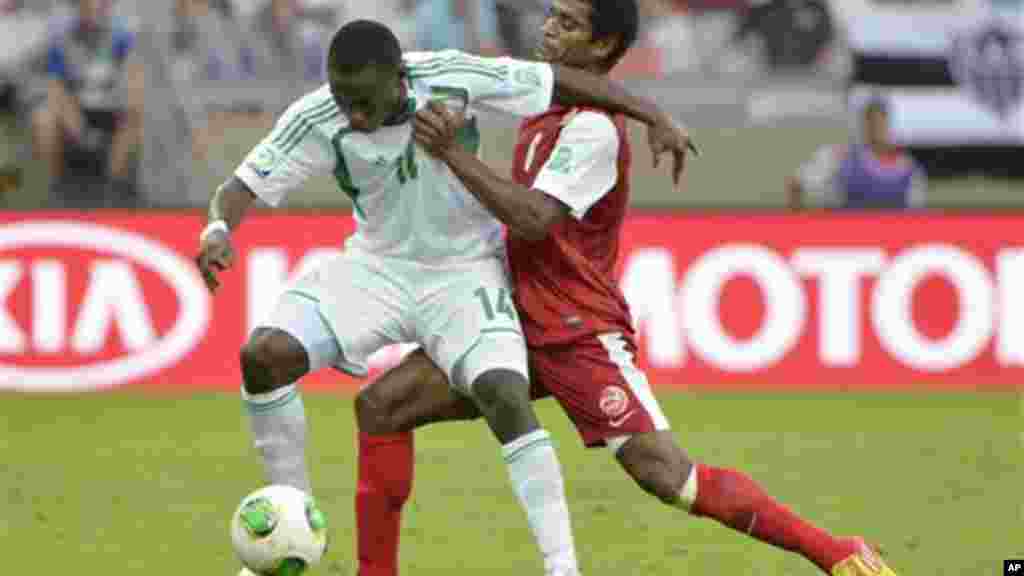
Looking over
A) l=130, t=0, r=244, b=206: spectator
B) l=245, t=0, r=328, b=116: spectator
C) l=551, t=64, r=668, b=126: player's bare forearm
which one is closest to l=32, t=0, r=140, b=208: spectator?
l=130, t=0, r=244, b=206: spectator

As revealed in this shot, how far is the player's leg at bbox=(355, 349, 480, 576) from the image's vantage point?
26.6 ft

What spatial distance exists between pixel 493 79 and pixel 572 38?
0.36 m

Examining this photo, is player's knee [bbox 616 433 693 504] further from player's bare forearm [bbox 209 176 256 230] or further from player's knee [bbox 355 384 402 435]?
player's bare forearm [bbox 209 176 256 230]

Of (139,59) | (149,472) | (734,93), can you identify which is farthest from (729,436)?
(139,59)

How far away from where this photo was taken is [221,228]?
7.84 metres

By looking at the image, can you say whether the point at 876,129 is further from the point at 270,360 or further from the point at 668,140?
the point at 270,360

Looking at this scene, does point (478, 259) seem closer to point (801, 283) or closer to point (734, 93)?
point (801, 283)

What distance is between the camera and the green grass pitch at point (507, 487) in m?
9.13

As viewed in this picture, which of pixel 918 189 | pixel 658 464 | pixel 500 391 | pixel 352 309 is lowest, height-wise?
pixel 918 189

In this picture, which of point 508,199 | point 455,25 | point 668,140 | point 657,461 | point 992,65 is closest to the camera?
point 508,199

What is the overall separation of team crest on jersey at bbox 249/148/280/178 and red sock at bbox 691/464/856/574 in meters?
1.71

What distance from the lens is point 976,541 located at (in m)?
Answer: 9.59

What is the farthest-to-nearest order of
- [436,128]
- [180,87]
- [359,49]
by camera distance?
[180,87] < [436,128] < [359,49]

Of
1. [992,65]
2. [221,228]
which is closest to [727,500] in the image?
[221,228]
